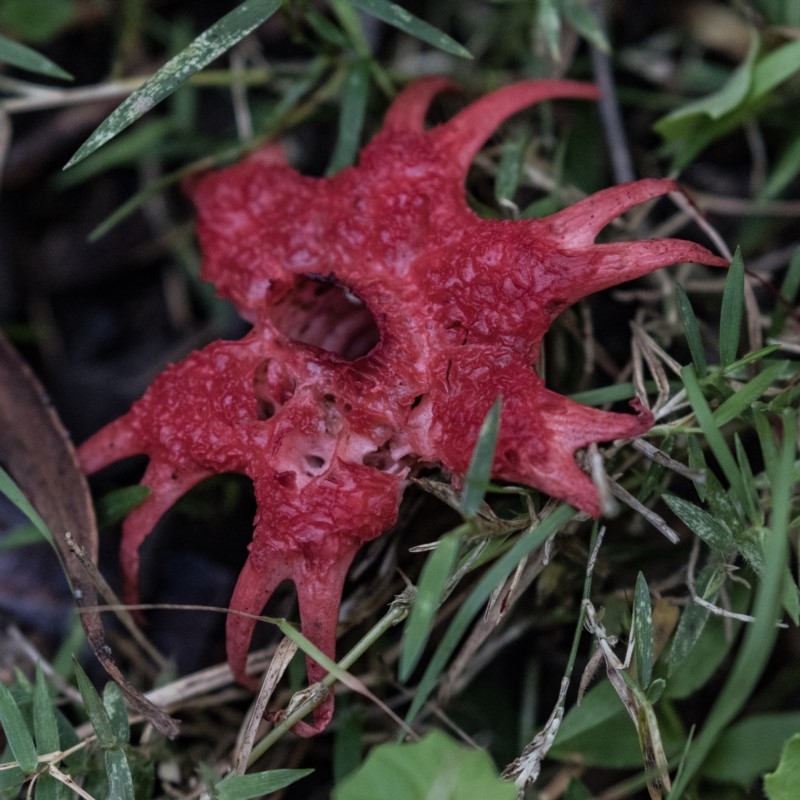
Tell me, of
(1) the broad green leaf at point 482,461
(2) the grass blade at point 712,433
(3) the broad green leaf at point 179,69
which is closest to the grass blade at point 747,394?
(2) the grass blade at point 712,433

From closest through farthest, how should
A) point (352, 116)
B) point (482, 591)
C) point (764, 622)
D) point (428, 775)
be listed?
point (764, 622) → point (428, 775) → point (482, 591) → point (352, 116)

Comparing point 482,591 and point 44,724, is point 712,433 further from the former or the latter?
point 44,724

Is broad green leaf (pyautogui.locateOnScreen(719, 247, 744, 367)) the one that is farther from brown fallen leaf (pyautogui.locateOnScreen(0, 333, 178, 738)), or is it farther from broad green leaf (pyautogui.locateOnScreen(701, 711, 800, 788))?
brown fallen leaf (pyautogui.locateOnScreen(0, 333, 178, 738))

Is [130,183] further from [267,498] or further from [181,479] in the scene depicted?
[267,498]

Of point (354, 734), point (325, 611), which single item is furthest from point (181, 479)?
point (354, 734)

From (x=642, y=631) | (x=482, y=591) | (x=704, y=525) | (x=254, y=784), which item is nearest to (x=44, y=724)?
(x=254, y=784)

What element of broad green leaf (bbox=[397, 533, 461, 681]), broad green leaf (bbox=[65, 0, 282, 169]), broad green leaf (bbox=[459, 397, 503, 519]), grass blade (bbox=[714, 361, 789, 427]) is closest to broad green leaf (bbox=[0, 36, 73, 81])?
broad green leaf (bbox=[65, 0, 282, 169])
